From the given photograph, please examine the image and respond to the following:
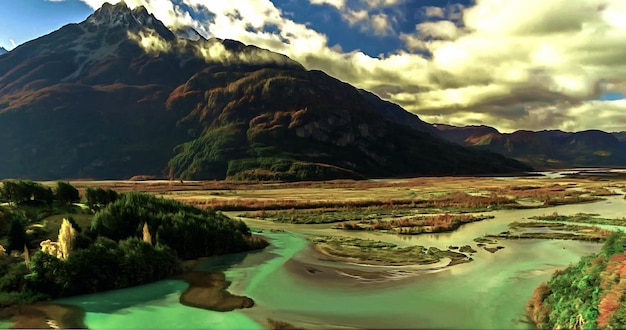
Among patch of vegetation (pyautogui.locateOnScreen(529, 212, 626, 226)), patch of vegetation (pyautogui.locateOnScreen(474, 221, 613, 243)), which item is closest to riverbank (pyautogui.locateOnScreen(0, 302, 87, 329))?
patch of vegetation (pyautogui.locateOnScreen(474, 221, 613, 243))

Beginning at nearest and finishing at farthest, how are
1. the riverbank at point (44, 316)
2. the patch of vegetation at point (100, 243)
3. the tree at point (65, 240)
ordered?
the riverbank at point (44, 316)
the patch of vegetation at point (100, 243)
the tree at point (65, 240)

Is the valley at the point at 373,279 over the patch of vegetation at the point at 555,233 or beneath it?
beneath

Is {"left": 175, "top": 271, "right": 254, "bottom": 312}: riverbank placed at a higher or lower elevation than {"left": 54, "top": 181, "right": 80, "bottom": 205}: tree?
lower

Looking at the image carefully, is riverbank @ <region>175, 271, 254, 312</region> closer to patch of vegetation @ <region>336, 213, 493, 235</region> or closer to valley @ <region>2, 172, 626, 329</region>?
valley @ <region>2, 172, 626, 329</region>

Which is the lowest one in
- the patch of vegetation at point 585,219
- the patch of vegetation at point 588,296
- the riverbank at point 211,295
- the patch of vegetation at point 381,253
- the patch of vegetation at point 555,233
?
the riverbank at point 211,295

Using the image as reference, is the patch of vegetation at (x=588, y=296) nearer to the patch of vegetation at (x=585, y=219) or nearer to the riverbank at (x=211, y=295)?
the riverbank at (x=211, y=295)

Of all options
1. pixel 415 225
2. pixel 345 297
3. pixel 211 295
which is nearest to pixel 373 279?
pixel 345 297

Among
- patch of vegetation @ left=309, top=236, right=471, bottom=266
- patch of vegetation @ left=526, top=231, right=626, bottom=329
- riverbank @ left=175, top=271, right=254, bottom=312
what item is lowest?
riverbank @ left=175, top=271, right=254, bottom=312

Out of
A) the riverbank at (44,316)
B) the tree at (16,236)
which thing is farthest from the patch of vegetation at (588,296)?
the tree at (16,236)
